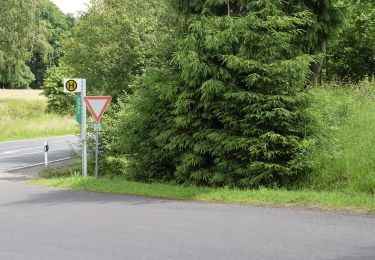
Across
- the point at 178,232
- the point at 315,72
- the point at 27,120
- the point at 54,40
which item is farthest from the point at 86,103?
the point at 54,40

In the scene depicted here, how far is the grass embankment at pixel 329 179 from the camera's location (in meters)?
10.5

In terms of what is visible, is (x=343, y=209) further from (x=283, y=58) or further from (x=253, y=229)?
(x=283, y=58)

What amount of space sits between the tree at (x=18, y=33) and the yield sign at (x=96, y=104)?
97.5 ft

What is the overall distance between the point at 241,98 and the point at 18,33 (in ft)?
115

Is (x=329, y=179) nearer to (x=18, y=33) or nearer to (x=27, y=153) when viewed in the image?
(x=27, y=153)

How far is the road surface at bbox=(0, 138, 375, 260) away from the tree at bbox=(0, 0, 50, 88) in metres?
34.2

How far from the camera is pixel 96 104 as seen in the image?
52.4ft

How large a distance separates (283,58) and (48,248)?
7880 millimetres

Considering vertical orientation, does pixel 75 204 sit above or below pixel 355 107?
below

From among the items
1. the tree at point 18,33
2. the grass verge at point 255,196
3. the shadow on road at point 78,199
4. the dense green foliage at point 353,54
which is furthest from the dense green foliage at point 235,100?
the tree at point 18,33

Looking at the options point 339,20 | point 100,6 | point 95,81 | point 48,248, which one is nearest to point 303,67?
point 339,20

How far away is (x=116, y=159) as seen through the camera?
1955 cm

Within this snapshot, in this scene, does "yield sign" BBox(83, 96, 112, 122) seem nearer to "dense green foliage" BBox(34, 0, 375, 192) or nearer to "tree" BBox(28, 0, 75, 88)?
"dense green foliage" BBox(34, 0, 375, 192)

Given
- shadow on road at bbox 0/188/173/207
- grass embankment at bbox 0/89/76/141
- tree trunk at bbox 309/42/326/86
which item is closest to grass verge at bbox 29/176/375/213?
shadow on road at bbox 0/188/173/207
